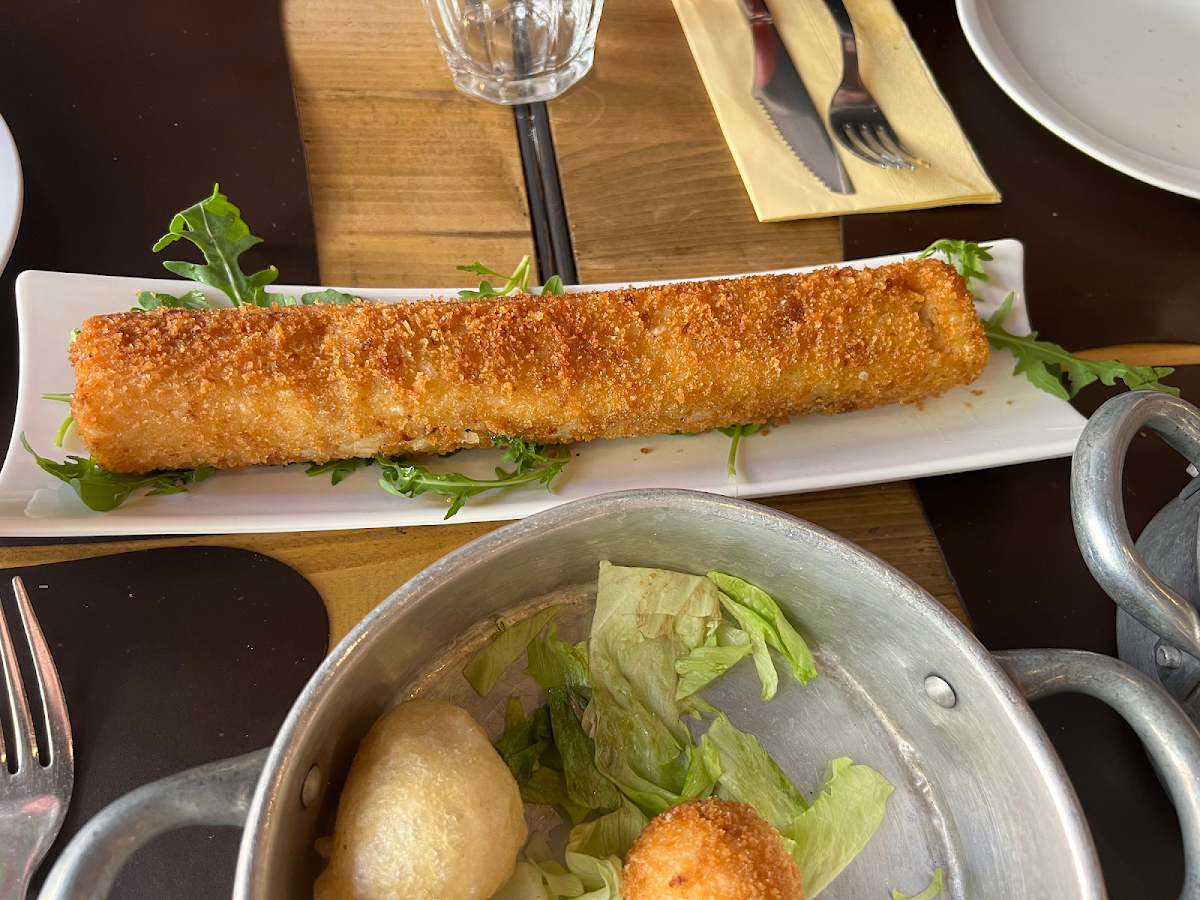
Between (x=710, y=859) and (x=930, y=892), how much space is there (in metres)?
0.23

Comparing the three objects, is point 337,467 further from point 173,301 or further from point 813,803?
point 813,803

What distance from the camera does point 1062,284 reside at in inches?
49.1

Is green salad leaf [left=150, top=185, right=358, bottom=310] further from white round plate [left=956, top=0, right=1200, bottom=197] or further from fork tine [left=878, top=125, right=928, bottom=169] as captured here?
white round plate [left=956, top=0, right=1200, bottom=197]

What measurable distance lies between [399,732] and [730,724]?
0.91 ft

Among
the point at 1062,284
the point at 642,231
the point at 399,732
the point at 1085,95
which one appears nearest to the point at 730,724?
the point at 399,732

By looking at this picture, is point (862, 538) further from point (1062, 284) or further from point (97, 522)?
point (97, 522)

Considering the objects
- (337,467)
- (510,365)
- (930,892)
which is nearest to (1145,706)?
(930,892)

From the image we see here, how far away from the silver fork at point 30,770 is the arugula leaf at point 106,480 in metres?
0.14

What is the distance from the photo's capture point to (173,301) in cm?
103

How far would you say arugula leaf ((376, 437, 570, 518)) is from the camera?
0.94 meters

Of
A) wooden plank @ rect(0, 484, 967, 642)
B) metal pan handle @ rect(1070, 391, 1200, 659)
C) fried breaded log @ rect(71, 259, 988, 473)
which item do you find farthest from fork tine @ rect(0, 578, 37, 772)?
metal pan handle @ rect(1070, 391, 1200, 659)

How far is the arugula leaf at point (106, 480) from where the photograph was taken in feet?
2.91

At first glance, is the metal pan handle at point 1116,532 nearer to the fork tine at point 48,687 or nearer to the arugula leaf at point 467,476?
the arugula leaf at point 467,476

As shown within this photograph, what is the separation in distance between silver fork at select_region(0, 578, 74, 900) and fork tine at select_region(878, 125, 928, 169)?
1.31 m
